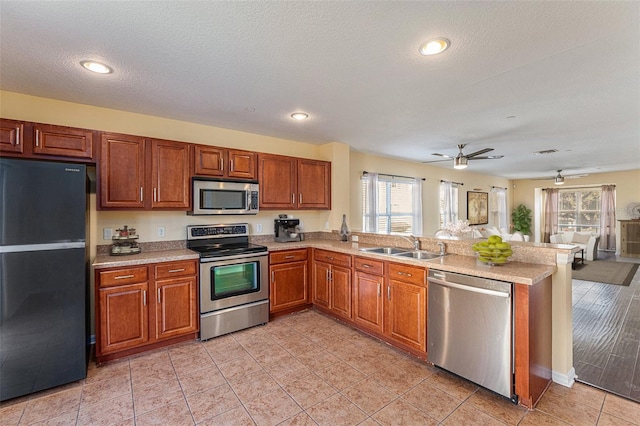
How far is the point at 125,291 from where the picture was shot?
2.68 metres

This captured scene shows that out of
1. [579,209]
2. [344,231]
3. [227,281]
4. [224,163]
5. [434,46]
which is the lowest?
[227,281]

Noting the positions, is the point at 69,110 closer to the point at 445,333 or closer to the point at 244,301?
the point at 244,301

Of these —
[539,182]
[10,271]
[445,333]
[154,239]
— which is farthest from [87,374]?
[539,182]

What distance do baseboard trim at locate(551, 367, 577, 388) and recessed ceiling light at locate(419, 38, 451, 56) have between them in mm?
2654

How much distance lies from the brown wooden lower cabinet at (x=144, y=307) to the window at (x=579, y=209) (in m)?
11.6

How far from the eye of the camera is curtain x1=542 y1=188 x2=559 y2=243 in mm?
9844

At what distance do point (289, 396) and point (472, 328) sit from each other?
58.6 inches

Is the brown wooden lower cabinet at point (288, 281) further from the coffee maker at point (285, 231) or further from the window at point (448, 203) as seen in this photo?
the window at point (448, 203)

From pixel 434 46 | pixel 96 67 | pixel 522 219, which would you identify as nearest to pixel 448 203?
pixel 522 219

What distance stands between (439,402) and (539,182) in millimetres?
10531

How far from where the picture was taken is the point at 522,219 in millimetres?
10000

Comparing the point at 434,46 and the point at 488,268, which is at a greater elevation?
the point at 434,46

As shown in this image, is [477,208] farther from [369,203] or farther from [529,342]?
[529,342]

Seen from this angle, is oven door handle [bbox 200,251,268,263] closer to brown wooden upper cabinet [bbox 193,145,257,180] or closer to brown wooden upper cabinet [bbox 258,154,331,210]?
brown wooden upper cabinet [bbox 258,154,331,210]
